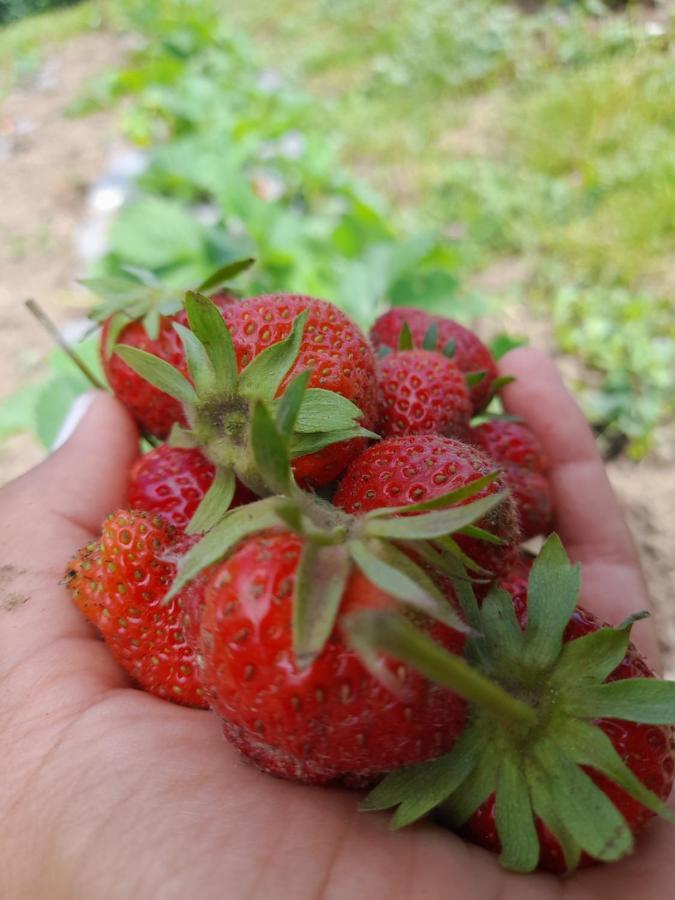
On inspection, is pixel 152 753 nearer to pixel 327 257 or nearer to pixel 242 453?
pixel 242 453

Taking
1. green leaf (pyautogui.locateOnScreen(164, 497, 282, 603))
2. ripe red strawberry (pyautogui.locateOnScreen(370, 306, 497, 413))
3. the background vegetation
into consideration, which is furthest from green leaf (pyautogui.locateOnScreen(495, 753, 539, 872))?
the background vegetation

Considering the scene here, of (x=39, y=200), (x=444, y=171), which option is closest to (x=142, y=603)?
(x=444, y=171)

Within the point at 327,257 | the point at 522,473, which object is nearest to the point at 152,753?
the point at 522,473

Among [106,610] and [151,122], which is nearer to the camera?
[106,610]

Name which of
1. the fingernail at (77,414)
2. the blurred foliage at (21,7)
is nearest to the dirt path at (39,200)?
the fingernail at (77,414)

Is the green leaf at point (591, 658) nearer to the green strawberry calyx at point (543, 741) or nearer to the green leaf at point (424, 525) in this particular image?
the green strawberry calyx at point (543, 741)
